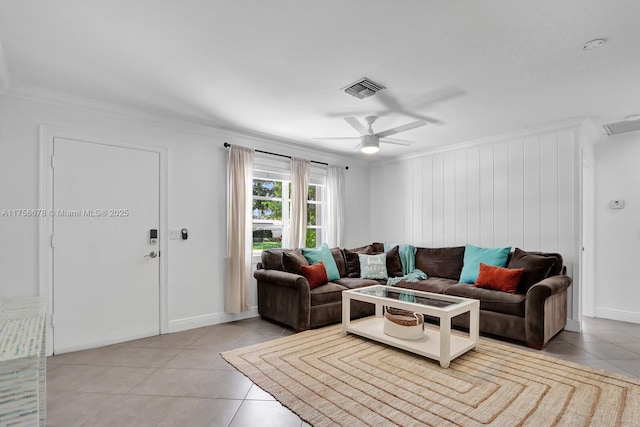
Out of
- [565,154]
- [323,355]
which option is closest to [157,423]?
[323,355]

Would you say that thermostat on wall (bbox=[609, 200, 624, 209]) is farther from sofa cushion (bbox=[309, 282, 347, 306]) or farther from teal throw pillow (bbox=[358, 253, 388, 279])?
sofa cushion (bbox=[309, 282, 347, 306])

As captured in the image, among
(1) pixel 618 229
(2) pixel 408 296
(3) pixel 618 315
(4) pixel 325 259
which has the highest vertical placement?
(1) pixel 618 229

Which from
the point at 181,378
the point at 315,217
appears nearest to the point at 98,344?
the point at 181,378

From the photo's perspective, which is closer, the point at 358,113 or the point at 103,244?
the point at 103,244

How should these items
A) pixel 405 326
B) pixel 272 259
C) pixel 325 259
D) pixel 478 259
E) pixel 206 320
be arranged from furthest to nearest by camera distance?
pixel 325 259 < pixel 272 259 < pixel 478 259 < pixel 206 320 < pixel 405 326

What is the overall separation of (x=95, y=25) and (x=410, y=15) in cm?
193

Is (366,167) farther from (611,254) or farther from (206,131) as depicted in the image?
(611,254)

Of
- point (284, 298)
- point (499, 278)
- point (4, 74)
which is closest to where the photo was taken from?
point (4, 74)

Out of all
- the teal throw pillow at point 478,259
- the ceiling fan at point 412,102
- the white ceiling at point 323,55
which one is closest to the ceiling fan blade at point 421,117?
the ceiling fan at point 412,102

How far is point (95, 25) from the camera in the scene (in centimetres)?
208

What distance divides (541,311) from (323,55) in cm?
306

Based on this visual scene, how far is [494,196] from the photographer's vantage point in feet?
15.2

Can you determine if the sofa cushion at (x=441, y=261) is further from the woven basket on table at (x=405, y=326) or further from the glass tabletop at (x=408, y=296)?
the woven basket on table at (x=405, y=326)

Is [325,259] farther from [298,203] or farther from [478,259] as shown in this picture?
[478,259]
